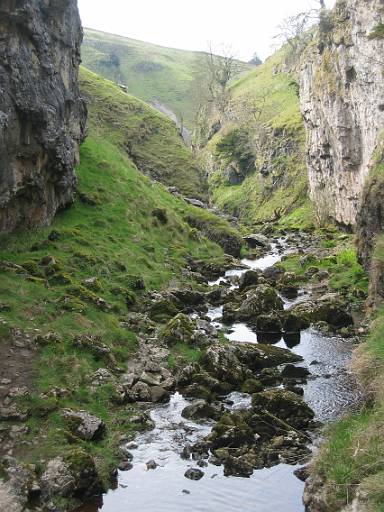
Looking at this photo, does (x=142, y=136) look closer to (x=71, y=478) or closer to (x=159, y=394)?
(x=159, y=394)

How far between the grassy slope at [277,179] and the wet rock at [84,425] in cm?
6049

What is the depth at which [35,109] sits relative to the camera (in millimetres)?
30094

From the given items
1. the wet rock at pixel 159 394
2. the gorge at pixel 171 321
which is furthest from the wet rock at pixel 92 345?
the wet rock at pixel 159 394

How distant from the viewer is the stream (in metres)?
14.5

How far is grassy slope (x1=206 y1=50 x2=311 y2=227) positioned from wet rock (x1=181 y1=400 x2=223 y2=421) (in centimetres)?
5763

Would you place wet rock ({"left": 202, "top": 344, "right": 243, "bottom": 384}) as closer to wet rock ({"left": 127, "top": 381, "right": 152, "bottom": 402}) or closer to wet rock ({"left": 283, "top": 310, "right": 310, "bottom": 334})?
wet rock ({"left": 127, "top": 381, "right": 152, "bottom": 402})

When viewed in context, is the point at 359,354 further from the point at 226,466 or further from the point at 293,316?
the point at 293,316

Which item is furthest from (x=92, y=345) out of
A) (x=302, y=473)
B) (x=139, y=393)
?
(x=302, y=473)

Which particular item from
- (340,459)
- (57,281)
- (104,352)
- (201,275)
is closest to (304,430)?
Answer: (340,459)

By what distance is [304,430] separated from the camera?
18.4m

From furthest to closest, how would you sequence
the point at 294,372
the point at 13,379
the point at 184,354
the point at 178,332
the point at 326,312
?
the point at 326,312 < the point at 178,332 < the point at 184,354 < the point at 294,372 < the point at 13,379

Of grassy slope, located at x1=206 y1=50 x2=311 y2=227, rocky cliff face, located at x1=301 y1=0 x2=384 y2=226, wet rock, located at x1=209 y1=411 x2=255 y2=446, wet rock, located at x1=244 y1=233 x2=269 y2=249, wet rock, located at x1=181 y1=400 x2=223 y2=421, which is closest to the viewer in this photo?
wet rock, located at x1=209 y1=411 x2=255 y2=446

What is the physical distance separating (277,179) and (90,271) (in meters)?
64.0

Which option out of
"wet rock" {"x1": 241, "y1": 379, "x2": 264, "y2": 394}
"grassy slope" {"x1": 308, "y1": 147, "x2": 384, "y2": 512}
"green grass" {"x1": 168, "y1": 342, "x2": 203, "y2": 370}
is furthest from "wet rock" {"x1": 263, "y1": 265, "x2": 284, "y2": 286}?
"grassy slope" {"x1": 308, "y1": 147, "x2": 384, "y2": 512}
